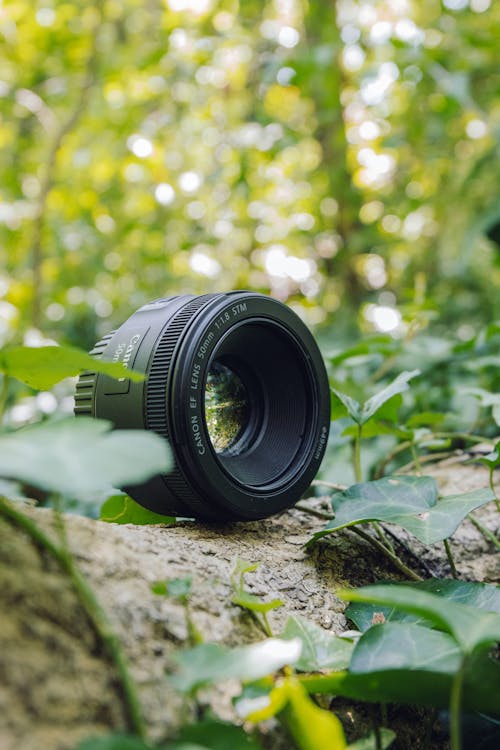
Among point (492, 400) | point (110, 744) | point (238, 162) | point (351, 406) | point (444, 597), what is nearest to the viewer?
point (110, 744)

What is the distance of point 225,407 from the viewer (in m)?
0.95

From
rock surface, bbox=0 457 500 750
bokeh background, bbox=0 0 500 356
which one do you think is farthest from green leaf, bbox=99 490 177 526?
bokeh background, bbox=0 0 500 356

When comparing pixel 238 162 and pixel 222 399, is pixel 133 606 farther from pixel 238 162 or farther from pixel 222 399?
pixel 238 162

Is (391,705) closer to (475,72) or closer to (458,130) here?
(475,72)

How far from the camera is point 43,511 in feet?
2.08

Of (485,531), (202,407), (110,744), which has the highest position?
(202,407)

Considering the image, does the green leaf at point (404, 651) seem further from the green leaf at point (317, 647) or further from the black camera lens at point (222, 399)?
the black camera lens at point (222, 399)

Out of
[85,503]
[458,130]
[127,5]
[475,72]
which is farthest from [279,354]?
[127,5]

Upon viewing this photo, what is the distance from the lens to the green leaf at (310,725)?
→ 16.9 inches

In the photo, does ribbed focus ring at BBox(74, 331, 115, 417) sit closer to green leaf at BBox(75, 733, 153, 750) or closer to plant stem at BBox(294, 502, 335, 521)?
plant stem at BBox(294, 502, 335, 521)

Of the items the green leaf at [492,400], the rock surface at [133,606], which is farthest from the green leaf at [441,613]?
the green leaf at [492,400]

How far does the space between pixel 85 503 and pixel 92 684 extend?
1007 millimetres

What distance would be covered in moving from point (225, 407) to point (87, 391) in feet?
0.65

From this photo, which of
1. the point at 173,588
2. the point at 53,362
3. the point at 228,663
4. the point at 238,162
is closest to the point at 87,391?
the point at 53,362
